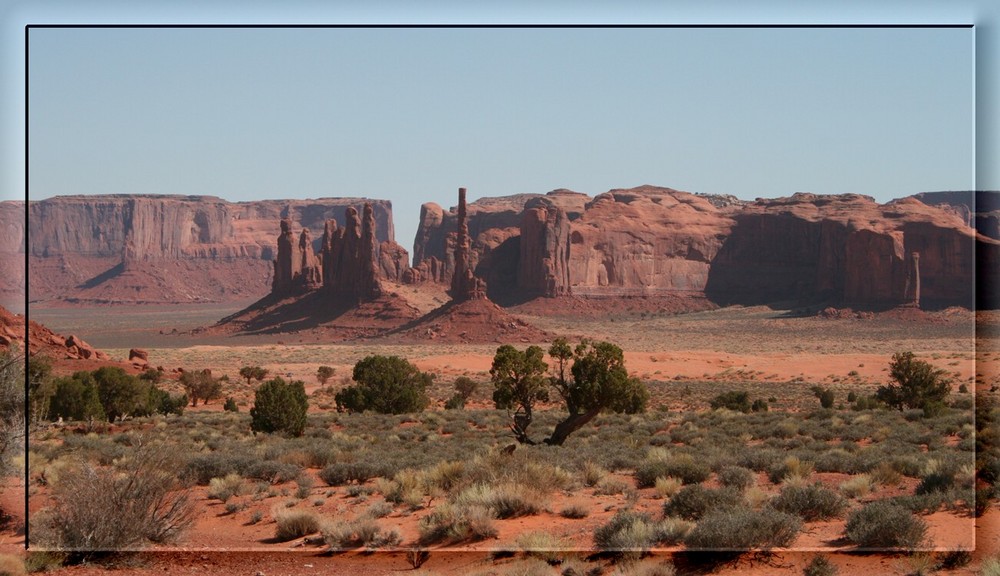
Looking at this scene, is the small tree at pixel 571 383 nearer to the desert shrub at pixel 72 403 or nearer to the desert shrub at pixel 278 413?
the desert shrub at pixel 278 413

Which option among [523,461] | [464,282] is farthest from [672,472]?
[464,282]

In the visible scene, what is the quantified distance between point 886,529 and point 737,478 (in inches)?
156

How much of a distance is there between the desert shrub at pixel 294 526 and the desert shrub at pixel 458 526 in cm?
118

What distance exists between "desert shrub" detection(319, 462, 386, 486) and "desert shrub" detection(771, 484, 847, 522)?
6.04m

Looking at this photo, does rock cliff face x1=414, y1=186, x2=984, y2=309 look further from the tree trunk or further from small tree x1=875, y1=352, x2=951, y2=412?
the tree trunk

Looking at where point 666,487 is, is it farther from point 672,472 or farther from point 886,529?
point 886,529

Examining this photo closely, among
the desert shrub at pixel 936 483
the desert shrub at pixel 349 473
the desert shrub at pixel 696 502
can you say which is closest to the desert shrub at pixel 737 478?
the desert shrub at pixel 696 502

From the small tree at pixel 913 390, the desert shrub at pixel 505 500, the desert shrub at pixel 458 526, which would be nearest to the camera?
the desert shrub at pixel 458 526

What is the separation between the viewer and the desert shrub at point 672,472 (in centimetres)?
1514

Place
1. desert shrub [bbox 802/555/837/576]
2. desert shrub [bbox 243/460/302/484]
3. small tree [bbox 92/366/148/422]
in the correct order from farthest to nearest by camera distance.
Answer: small tree [bbox 92/366/148/422], desert shrub [bbox 243/460/302/484], desert shrub [bbox 802/555/837/576]

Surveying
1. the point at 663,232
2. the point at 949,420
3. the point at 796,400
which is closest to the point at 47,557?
the point at 949,420

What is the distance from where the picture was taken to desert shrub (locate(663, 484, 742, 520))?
484 inches

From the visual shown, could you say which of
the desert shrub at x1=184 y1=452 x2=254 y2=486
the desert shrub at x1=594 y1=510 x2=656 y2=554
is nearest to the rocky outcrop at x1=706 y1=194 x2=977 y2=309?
the desert shrub at x1=184 y1=452 x2=254 y2=486

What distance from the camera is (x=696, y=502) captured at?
12367mm
